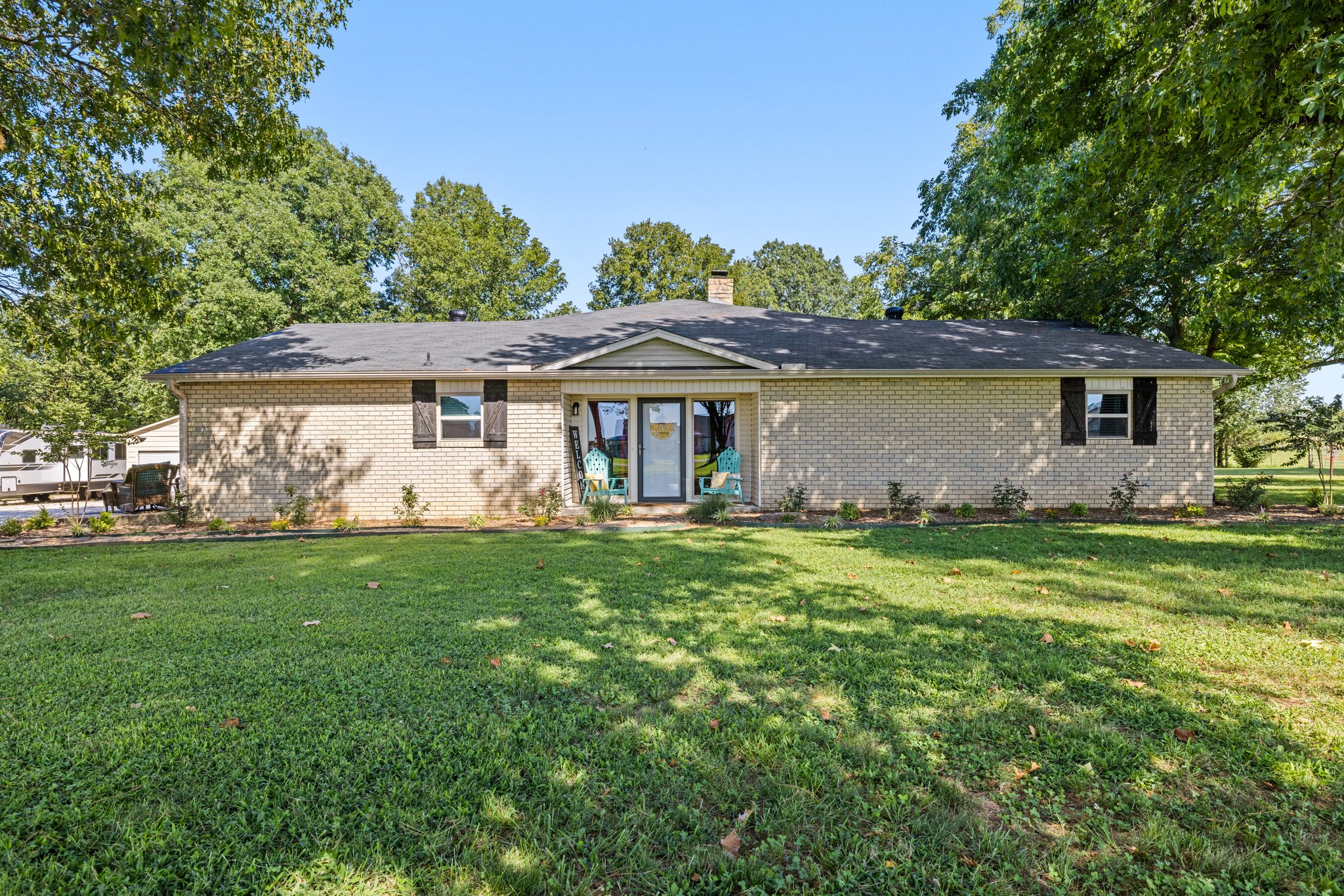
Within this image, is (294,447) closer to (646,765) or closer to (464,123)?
(464,123)

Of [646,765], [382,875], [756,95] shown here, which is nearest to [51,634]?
[382,875]

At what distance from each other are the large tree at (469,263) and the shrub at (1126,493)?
28.3 m

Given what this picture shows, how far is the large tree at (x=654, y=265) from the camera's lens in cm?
3762

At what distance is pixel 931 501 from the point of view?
1218cm

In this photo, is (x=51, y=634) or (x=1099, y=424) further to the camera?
(x=1099, y=424)

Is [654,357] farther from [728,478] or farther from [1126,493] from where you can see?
[1126,493]

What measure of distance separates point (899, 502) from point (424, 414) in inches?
381

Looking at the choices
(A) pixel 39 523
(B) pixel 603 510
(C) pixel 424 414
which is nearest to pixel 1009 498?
(B) pixel 603 510

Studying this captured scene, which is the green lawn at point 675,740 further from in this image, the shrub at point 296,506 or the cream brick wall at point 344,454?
the cream brick wall at point 344,454

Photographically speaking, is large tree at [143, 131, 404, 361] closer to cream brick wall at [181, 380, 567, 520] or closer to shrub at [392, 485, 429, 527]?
cream brick wall at [181, 380, 567, 520]

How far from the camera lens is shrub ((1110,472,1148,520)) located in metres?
11.5

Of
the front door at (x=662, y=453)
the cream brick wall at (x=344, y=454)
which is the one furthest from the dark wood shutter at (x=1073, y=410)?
the cream brick wall at (x=344, y=454)

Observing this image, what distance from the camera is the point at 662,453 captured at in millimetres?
13273

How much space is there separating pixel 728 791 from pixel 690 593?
10.3 feet
